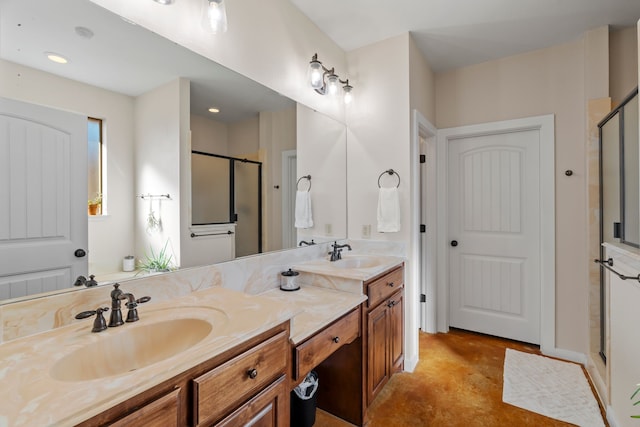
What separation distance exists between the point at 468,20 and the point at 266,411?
2.69m

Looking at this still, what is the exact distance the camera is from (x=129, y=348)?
36.6 inches

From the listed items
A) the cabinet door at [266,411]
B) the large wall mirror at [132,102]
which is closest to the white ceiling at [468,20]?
the large wall mirror at [132,102]

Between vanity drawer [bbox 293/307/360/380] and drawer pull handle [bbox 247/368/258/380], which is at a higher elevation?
drawer pull handle [bbox 247/368/258/380]

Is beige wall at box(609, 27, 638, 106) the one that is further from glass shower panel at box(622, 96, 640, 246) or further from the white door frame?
glass shower panel at box(622, 96, 640, 246)

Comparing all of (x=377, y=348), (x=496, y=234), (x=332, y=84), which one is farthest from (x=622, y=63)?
(x=377, y=348)

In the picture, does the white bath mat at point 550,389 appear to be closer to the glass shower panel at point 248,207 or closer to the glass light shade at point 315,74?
the glass shower panel at point 248,207

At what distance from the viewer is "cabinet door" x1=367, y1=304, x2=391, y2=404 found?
1700 mm

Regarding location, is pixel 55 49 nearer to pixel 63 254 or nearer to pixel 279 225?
pixel 63 254

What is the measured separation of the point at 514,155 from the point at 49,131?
319 centimetres

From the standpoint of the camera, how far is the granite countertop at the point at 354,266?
1711 mm

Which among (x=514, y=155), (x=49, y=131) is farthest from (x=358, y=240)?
Result: (x=49, y=131)

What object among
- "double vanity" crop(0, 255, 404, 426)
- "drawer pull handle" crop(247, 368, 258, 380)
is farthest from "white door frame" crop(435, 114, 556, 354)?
"drawer pull handle" crop(247, 368, 258, 380)

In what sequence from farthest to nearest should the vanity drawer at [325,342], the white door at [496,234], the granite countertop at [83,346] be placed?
the white door at [496,234], the vanity drawer at [325,342], the granite countertop at [83,346]

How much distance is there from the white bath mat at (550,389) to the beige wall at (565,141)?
0.99 feet
